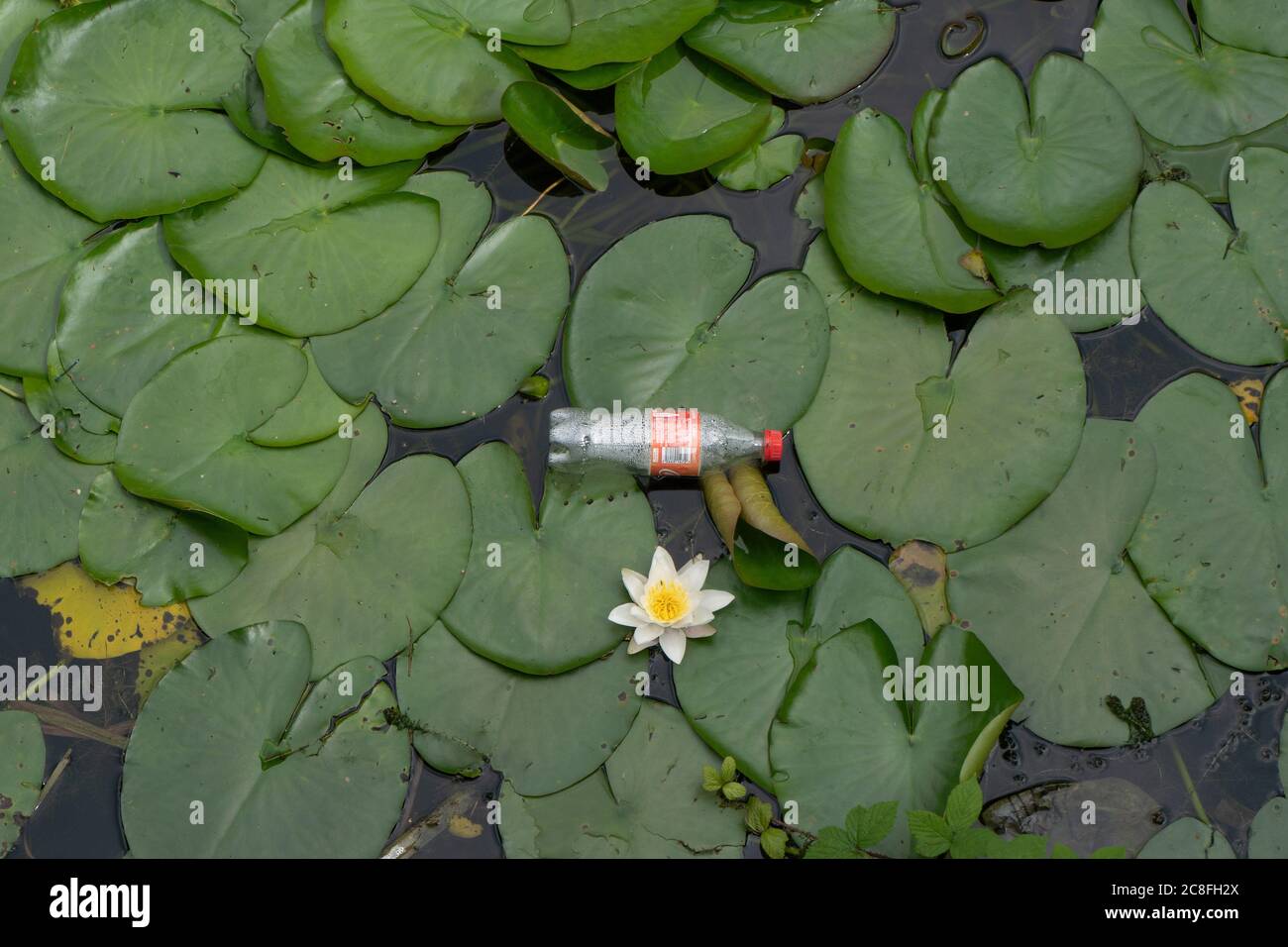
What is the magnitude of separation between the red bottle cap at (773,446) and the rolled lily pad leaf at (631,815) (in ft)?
3.34

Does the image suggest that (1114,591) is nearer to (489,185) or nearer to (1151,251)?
(1151,251)

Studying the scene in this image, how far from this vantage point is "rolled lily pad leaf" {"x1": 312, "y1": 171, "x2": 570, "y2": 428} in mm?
3582

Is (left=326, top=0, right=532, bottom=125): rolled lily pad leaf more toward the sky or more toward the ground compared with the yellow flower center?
more toward the sky

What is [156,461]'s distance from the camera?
3455mm

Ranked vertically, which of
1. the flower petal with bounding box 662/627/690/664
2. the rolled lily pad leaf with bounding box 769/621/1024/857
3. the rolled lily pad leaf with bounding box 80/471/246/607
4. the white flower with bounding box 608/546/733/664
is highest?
the rolled lily pad leaf with bounding box 80/471/246/607

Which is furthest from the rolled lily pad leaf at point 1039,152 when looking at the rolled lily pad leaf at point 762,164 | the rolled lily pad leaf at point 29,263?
the rolled lily pad leaf at point 29,263

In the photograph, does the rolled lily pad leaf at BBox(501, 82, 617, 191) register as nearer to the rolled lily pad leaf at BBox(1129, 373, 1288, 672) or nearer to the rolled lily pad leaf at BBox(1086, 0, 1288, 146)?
the rolled lily pad leaf at BBox(1086, 0, 1288, 146)

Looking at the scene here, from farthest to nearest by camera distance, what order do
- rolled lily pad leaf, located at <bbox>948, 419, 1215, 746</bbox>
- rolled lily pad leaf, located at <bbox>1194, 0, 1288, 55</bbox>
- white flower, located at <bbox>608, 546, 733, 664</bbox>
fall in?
1. rolled lily pad leaf, located at <bbox>1194, 0, 1288, 55</bbox>
2. rolled lily pad leaf, located at <bbox>948, 419, 1215, 746</bbox>
3. white flower, located at <bbox>608, 546, 733, 664</bbox>

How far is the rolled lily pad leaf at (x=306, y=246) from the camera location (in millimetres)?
3551

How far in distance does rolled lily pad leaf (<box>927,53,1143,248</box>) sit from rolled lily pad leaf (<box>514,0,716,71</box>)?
0.95 m

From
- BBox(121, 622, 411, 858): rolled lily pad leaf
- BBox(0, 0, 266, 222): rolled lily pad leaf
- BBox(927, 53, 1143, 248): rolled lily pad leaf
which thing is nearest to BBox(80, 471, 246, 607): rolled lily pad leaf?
BBox(121, 622, 411, 858): rolled lily pad leaf

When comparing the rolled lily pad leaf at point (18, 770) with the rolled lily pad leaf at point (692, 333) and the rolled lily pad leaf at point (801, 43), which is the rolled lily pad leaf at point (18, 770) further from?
the rolled lily pad leaf at point (801, 43)
